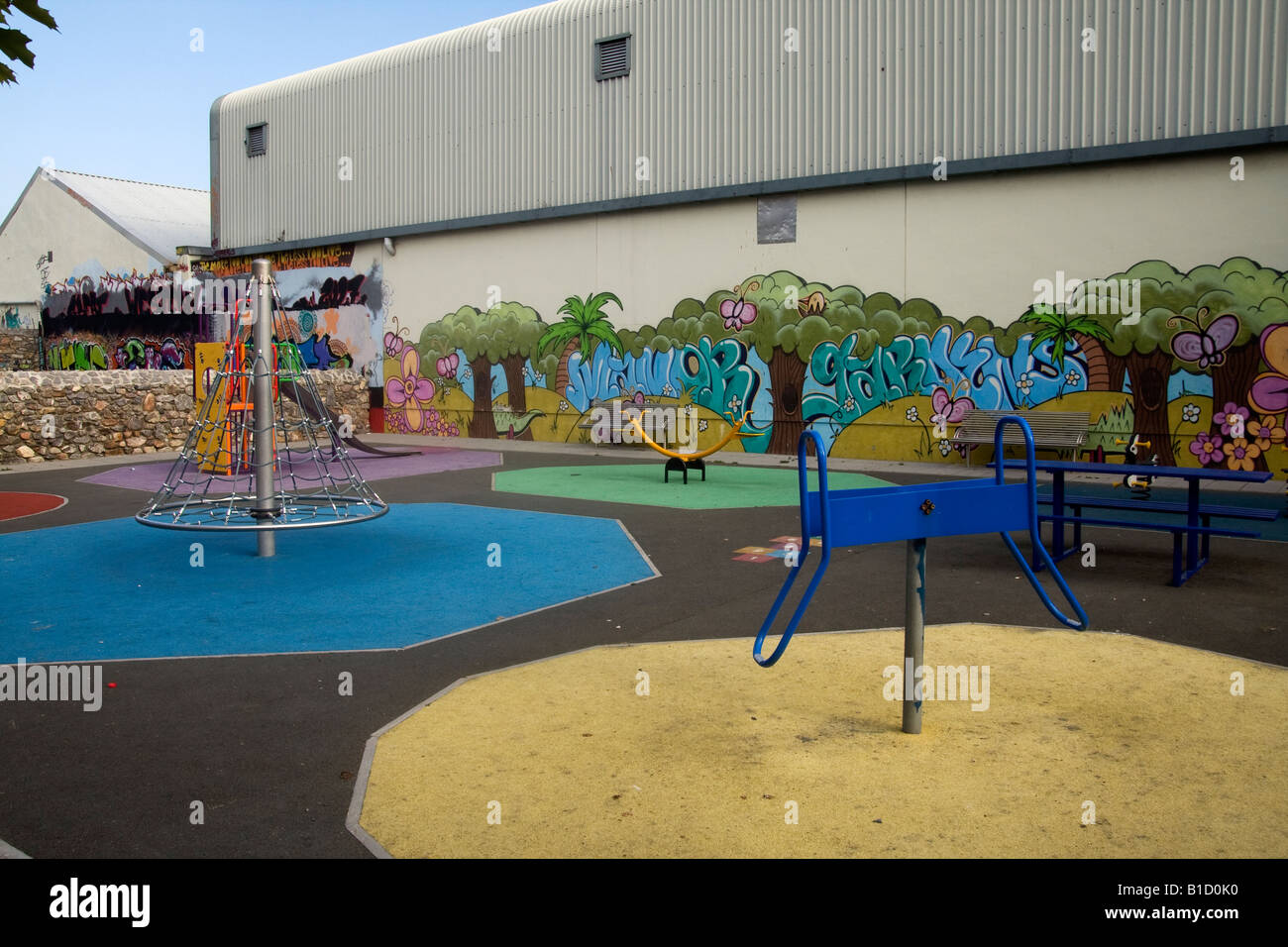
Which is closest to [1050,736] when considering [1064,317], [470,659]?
[470,659]

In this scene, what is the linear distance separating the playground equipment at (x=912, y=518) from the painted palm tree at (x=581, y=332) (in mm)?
16745

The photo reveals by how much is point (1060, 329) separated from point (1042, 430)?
1.66m

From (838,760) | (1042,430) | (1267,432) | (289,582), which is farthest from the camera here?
(1042,430)

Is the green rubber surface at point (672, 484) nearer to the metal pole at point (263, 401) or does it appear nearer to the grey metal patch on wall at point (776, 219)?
the grey metal patch on wall at point (776, 219)

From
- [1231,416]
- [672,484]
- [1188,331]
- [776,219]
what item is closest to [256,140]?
[776,219]

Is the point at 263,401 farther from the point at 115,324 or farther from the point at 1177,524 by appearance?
the point at 115,324

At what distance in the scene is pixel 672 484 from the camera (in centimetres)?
1545

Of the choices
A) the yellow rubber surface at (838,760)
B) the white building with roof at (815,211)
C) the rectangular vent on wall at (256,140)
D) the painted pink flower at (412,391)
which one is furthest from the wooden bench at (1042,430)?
the rectangular vent on wall at (256,140)

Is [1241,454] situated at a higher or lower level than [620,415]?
lower

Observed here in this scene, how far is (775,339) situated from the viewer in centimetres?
1947

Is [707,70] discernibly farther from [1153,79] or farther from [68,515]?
[68,515]

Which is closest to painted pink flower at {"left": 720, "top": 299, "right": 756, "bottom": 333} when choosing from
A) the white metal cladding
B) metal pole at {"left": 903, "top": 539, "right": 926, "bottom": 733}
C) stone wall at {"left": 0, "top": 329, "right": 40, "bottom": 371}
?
the white metal cladding

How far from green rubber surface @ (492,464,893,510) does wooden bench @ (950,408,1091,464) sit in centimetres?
214
